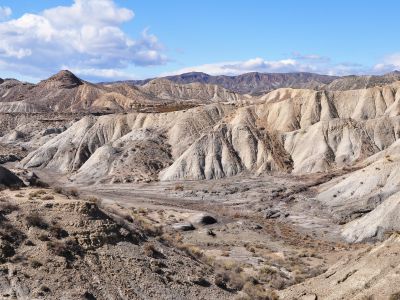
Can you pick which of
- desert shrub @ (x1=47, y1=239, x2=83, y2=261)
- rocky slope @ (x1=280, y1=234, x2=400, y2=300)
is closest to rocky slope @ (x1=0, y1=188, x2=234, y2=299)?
desert shrub @ (x1=47, y1=239, x2=83, y2=261)

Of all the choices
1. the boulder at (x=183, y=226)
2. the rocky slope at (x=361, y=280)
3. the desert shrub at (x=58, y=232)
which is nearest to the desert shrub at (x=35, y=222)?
the desert shrub at (x=58, y=232)

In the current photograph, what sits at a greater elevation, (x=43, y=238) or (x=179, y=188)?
(x=43, y=238)

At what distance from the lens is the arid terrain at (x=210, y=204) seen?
21672 millimetres

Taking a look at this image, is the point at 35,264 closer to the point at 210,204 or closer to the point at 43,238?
the point at 43,238

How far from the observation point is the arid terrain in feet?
71.1

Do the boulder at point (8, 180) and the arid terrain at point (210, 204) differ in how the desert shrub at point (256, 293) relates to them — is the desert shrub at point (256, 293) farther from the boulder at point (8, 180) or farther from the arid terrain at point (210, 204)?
the boulder at point (8, 180)

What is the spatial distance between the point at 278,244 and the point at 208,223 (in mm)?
7953

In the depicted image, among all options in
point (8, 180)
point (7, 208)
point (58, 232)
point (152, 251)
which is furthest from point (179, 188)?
point (58, 232)

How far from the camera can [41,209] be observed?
23.7m

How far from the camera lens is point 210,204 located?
60906mm

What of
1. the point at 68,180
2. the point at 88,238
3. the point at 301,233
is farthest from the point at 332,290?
the point at 68,180

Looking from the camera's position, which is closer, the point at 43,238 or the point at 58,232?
the point at 43,238

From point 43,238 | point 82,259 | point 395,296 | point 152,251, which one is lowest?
point 395,296

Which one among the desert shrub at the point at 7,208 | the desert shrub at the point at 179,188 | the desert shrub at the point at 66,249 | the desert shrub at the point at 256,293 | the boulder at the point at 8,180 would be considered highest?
the boulder at the point at 8,180
